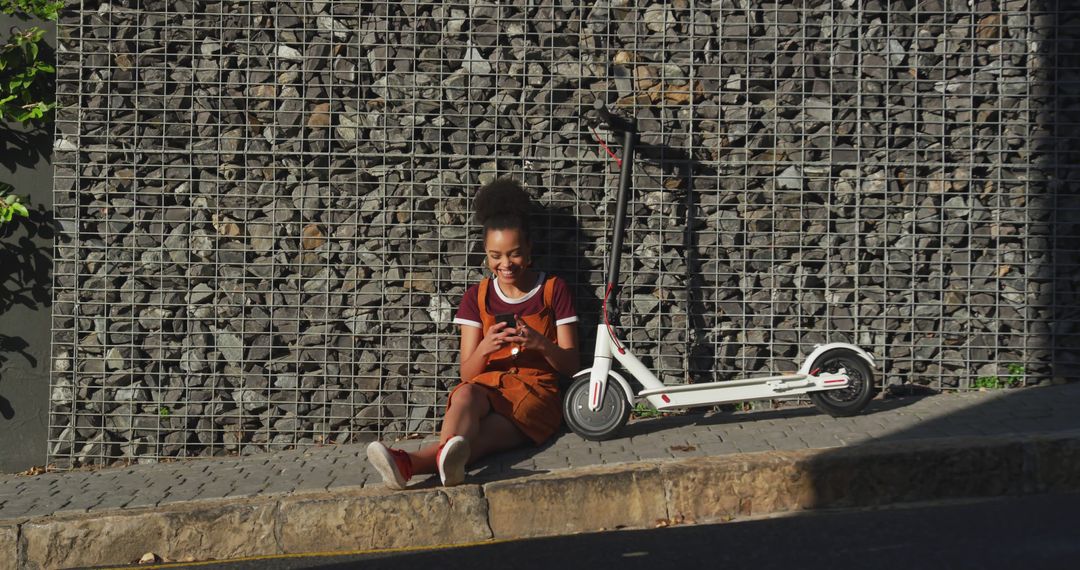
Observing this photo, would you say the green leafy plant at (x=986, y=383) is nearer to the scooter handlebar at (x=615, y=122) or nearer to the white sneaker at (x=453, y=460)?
the scooter handlebar at (x=615, y=122)

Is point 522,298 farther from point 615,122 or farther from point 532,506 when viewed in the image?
point 532,506

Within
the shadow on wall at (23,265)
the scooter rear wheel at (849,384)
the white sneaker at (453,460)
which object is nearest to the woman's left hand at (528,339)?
the white sneaker at (453,460)

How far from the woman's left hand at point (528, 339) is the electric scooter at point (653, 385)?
300 millimetres

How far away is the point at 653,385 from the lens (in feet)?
18.1

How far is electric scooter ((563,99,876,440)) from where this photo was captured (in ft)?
17.8

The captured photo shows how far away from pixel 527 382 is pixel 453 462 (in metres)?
0.97

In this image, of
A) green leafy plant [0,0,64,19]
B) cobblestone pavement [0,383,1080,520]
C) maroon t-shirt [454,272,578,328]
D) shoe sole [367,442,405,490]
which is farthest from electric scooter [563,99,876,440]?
green leafy plant [0,0,64,19]

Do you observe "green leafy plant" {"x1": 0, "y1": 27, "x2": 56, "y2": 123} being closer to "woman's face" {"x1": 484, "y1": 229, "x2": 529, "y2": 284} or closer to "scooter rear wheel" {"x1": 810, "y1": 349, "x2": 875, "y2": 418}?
"woman's face" {"x1": 484, "y1": 229, "x2": 529, "y2": 284}

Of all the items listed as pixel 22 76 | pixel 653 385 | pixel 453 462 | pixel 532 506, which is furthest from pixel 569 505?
pixel 22 76

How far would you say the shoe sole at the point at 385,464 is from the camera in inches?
Answer: 179

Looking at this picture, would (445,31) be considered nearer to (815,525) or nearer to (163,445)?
(163,445)

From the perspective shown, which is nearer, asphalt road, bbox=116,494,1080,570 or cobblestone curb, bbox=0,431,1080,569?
asphalt road, bbox=116,494,1080,570

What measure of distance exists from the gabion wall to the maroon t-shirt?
38 cm

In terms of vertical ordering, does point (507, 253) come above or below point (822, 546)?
above
